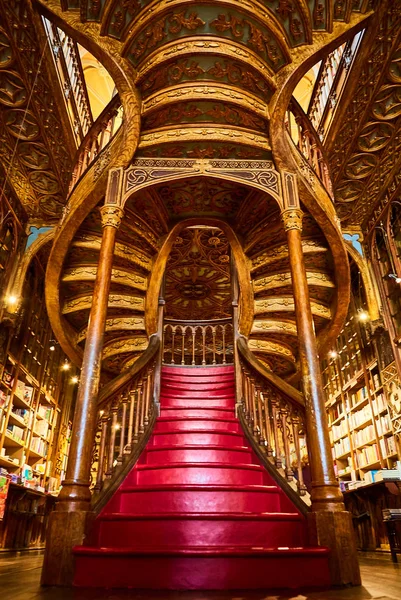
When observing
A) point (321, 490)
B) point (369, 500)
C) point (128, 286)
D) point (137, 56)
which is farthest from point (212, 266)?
point (321, 490)

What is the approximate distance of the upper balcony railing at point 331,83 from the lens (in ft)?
14.3

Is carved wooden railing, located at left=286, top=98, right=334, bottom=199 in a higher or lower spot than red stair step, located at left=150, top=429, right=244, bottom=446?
higher

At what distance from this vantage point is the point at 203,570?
180cm

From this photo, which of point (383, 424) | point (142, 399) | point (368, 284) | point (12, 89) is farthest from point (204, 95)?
point (383, 424)

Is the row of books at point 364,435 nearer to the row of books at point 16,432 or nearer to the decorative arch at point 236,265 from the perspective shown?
the decorative arch at point 236,265

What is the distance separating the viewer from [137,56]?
350 centimetres

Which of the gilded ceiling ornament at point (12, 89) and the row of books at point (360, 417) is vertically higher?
the gilded ceiling ornament at point (12, 89)

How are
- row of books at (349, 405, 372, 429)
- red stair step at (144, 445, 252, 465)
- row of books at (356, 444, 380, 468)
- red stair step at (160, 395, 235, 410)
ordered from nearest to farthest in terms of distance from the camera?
red stair step at (144, 445, 252, 465) → red stair step at (160, 395, 235, 410) → row of books at (356, 444, 380, 468) → row of books at (349, 405, 372, 429)

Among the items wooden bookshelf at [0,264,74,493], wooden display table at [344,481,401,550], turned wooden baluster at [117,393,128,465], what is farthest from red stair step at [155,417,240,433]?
wooden bookshelf at [0,264,74,493]

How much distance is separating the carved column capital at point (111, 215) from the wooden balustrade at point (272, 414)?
173 centimetres

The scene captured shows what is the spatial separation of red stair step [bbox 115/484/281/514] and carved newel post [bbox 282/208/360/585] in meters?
0.41

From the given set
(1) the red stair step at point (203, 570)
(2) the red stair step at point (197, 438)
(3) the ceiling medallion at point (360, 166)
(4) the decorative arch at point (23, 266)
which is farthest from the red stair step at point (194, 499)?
(3) the ceiling medallion at point (360, 166)

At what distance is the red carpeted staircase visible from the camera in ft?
5.95

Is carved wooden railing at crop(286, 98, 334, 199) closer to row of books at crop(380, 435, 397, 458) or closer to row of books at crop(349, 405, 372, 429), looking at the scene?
row of books at crop(380, 435, 397, 458)
